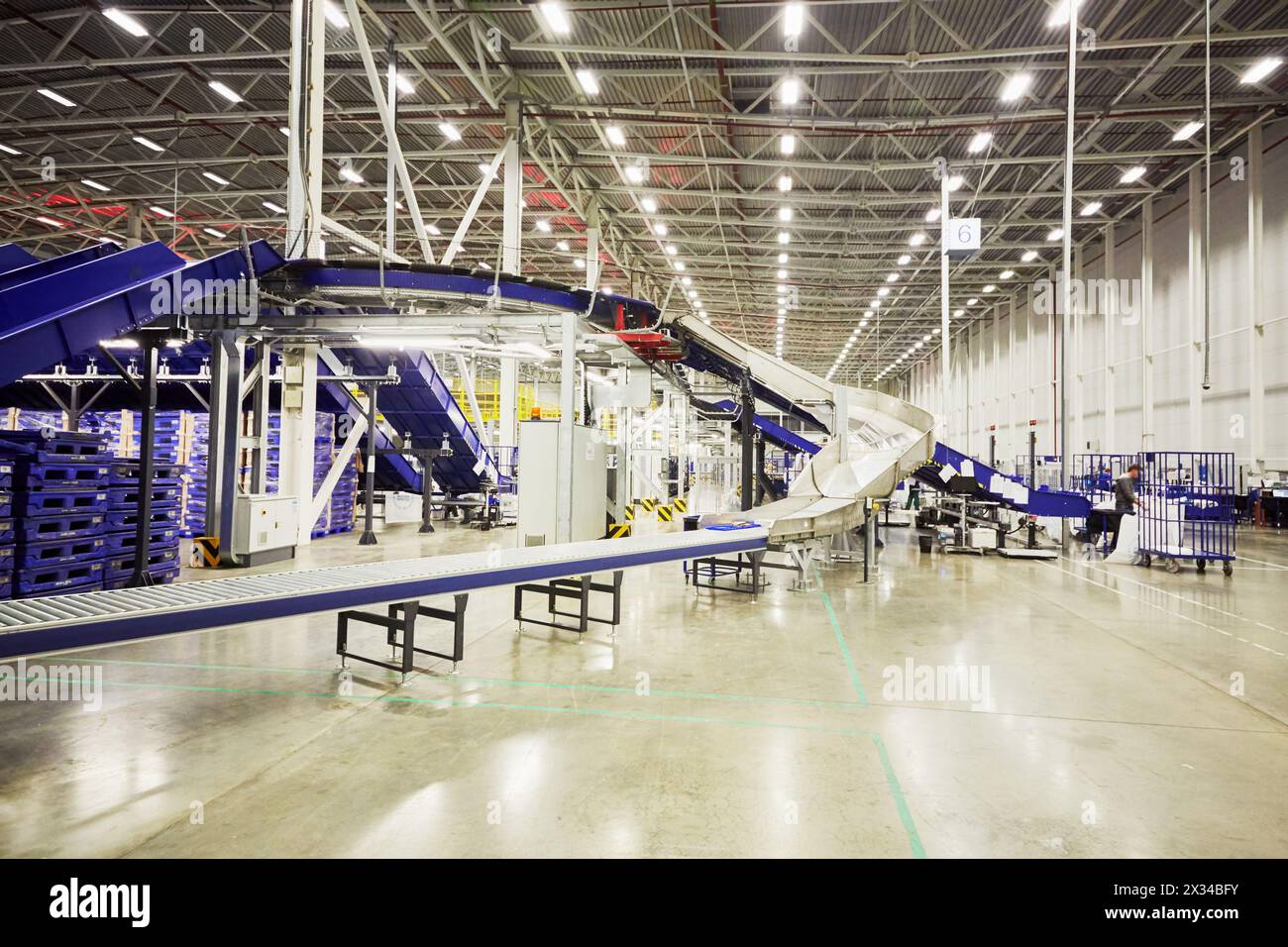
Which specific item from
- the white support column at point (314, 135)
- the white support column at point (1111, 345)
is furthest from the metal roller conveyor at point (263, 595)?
the white support column at point (1111, 345)

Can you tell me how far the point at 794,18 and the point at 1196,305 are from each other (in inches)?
563

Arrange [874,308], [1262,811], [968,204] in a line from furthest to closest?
[874,308] < [968,204] < [1262,811]

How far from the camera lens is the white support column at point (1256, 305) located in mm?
13930

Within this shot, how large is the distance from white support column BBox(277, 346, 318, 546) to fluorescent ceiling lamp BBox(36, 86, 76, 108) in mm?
8938

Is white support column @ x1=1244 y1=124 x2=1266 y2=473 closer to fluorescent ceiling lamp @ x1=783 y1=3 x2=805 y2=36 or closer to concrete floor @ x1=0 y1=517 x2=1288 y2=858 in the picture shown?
fluorescent ceiling lamp @ x1=783 y1=3 x2=805 y2=36

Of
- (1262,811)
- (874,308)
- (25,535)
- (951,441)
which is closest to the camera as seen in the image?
(1262,811)

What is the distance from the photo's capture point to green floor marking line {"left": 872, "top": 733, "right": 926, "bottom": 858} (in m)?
2.37

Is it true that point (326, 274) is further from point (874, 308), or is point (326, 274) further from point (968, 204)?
point (874, 308)

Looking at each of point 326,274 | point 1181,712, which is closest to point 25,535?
point 326,274

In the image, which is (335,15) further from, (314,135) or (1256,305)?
(1256,305)

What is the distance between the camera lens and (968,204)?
1741cm

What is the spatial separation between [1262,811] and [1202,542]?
893 centimetres

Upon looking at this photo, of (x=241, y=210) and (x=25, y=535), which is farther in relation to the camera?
(x=241, y=210)

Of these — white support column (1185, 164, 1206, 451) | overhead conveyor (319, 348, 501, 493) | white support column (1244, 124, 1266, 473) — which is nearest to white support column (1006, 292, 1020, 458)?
white support column (1185, 164, 1206, 451)
